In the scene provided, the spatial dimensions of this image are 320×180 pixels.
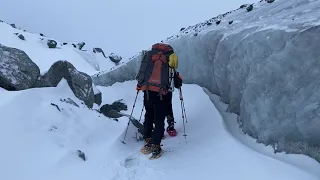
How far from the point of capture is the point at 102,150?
26.9ft

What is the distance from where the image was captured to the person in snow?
8.01 m

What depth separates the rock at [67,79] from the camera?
35.2 ft

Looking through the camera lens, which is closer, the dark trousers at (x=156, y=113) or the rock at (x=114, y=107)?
the dark trousers at (x=156, y=113)

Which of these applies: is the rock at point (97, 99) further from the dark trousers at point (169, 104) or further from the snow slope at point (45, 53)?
the snow slope at point (45, 53)

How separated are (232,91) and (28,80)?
6.31 m

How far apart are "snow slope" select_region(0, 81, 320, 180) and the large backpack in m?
1.55

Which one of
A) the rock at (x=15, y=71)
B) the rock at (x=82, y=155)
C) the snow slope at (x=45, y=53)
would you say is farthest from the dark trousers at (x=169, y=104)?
the snow slope at (x=45, y=53)

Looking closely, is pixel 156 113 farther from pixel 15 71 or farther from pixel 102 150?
pixel 15 71

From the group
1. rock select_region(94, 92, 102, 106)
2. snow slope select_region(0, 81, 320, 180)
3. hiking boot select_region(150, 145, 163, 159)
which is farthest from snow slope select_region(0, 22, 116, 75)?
hiking boot select_region(150, 145, 163, 159)

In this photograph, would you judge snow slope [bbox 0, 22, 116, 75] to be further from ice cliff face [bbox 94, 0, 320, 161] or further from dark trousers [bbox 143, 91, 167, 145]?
ice cliff face [bbox 94, 0, 320, 161]

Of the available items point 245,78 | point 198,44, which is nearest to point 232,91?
point 245,78

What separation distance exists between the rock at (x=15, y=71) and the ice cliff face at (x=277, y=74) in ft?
18.9

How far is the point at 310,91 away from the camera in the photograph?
5926mm

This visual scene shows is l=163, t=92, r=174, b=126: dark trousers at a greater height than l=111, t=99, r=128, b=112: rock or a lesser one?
greater
